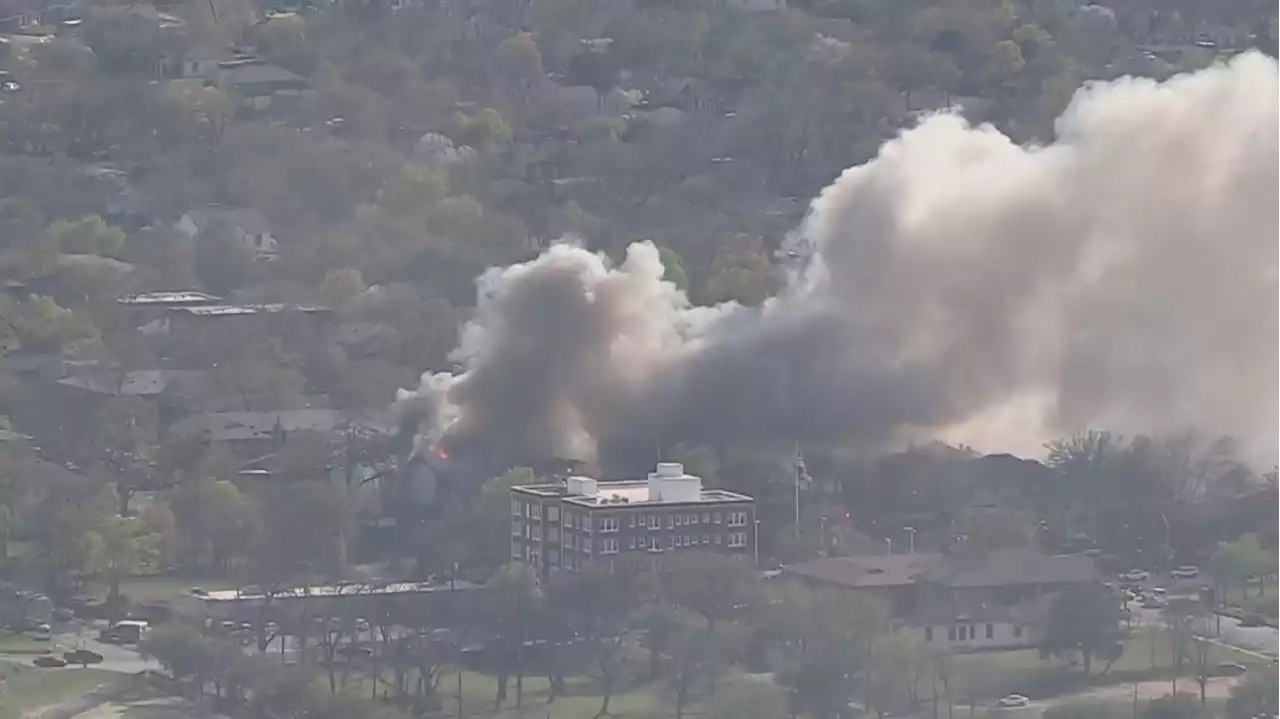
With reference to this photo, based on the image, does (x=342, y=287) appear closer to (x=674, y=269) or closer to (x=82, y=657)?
(x=674, y=269)

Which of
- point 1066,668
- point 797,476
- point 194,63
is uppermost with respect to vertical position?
point 194,63

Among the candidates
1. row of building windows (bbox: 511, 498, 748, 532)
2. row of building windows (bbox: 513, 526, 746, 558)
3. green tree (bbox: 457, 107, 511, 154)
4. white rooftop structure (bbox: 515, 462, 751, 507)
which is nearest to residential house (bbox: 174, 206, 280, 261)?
green tree (bbox: 457, 107, 511, 154)

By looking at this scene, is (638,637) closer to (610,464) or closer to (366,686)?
(366,686)

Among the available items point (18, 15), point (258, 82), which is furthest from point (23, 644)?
point (18, 15)

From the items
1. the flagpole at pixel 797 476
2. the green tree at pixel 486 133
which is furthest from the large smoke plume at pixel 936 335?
the green tree at pixel 486 133

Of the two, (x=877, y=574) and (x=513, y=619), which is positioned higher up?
(x=877, y=574)

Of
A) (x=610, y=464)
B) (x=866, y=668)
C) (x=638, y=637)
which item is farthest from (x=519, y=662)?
(x=610, y=464)

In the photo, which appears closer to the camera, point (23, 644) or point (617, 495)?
point (23, 644)
